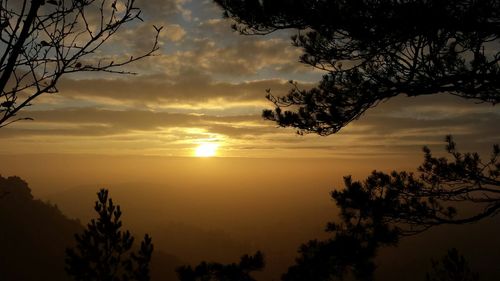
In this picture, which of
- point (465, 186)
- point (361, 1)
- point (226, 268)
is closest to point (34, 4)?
point (361, 1)

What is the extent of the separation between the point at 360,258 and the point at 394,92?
274cm

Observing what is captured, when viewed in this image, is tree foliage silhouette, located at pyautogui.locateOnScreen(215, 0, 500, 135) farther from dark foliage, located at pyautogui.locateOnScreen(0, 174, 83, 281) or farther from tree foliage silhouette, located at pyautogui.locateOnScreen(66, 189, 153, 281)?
dark foliage, located at pyautogui.locateOnScreen(0, 174, 83, 281)

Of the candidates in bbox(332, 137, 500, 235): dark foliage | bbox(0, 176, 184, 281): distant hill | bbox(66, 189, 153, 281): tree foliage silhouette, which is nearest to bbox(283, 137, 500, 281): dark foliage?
bbox(332, 137, 500, 235): dark foliage

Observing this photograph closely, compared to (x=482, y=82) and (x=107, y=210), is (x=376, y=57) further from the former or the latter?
(x=107, y=210)

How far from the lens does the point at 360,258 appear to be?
251 inches

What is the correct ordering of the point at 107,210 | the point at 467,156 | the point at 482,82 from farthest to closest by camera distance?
the point at 467,156 → the point at 482,82 → the point at 107,210

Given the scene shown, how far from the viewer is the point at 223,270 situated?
647 cm

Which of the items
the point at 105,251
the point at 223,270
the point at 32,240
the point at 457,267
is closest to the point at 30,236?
the point at 32,240

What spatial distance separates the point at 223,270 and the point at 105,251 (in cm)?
206

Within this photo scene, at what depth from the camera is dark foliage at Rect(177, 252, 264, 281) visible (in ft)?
20.6

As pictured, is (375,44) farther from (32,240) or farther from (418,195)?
(32,240)

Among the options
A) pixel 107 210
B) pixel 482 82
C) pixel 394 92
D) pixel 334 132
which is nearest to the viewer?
pixel 107 210

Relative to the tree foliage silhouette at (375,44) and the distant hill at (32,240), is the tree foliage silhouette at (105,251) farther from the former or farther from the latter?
the distant hill at (32,240)

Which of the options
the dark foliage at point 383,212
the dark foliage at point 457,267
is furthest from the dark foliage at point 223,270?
the dark foliage at point 457,267
